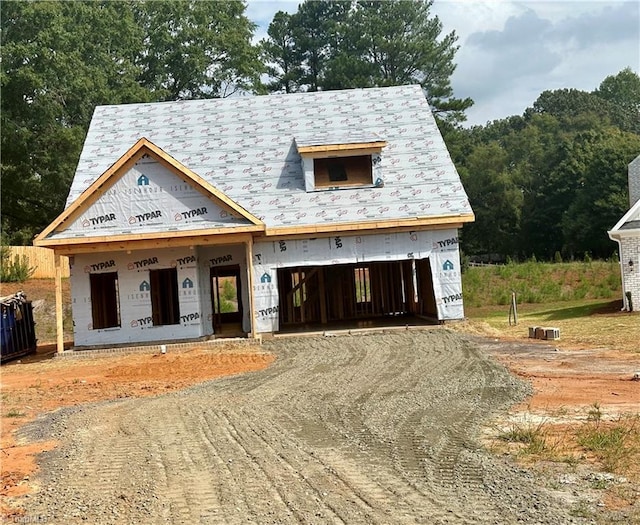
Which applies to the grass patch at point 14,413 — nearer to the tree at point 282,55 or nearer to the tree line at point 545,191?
the tree line at point 545,191

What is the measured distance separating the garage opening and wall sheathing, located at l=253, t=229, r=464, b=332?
92.1 inches

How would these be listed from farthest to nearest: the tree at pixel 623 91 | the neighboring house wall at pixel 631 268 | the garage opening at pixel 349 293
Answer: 1. the tree at pixel 623 91
2. the garage opening at pixel 349 293
3. the neighboring house wall at pixel 631 268

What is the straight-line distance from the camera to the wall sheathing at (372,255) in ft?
66.1

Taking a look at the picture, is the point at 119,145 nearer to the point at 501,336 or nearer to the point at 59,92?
the point at 501,336

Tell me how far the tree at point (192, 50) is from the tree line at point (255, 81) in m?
0.08

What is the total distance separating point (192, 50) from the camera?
143 ft

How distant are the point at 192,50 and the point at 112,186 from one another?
26296mm

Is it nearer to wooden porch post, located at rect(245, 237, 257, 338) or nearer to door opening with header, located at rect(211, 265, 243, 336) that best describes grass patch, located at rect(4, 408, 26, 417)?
wooden porch post, located at rect(245, 237, 257, 338)

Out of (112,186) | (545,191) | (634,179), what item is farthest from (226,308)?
(545,191)

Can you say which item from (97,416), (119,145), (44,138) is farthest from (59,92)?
(97,416)

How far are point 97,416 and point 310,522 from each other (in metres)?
5.77

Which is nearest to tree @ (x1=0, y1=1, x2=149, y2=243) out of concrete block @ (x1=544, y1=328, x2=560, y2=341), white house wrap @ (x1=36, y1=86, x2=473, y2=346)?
white house wrap @ (x1=36, y1=86, x2=473, y2=346)

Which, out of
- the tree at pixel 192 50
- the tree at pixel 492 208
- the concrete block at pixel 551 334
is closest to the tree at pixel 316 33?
the tree at pixel 192 50

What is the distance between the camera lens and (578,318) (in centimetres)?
2147
